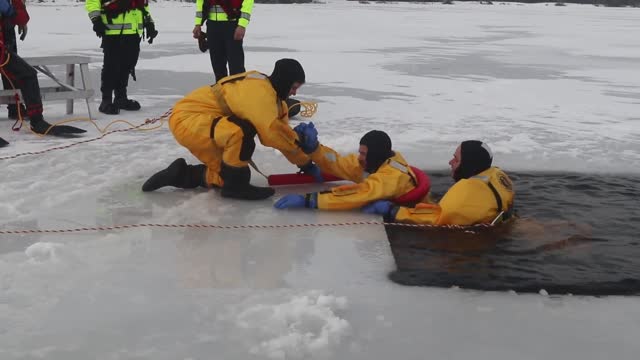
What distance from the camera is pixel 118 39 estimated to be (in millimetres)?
6285

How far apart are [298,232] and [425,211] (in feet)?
2.05

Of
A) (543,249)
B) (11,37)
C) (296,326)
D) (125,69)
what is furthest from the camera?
(125,69)

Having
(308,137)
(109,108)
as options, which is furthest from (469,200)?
(109,108)

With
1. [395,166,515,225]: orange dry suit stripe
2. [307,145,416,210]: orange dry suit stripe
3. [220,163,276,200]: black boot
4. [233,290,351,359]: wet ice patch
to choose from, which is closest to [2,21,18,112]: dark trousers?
[220,163,276,200]: black boot

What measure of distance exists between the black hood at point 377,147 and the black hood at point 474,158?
441 millimetres

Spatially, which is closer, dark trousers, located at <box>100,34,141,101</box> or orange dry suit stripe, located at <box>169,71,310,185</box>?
orange dry suit stripe, located at <box>169,71,310,185</box>

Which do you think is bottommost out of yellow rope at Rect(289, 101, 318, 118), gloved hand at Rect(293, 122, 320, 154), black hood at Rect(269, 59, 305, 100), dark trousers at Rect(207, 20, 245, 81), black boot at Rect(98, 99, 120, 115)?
black boot at Rect(98, 99, 120, 115)

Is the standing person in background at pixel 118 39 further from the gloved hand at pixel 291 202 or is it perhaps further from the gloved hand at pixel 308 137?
the gloved hand at pixel 291 202

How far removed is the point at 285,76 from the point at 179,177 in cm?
82

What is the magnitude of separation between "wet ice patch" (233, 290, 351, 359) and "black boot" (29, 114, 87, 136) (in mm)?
3494

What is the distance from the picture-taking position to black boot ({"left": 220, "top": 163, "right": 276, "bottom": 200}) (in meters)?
3.75

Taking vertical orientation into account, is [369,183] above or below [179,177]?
above

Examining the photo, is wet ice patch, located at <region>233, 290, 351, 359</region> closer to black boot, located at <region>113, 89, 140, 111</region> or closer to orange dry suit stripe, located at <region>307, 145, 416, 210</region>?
orange dry suit stripe, located at <region>307, 145, 416, 210</region>

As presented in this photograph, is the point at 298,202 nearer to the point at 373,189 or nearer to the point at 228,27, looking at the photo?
the point at 373,189
